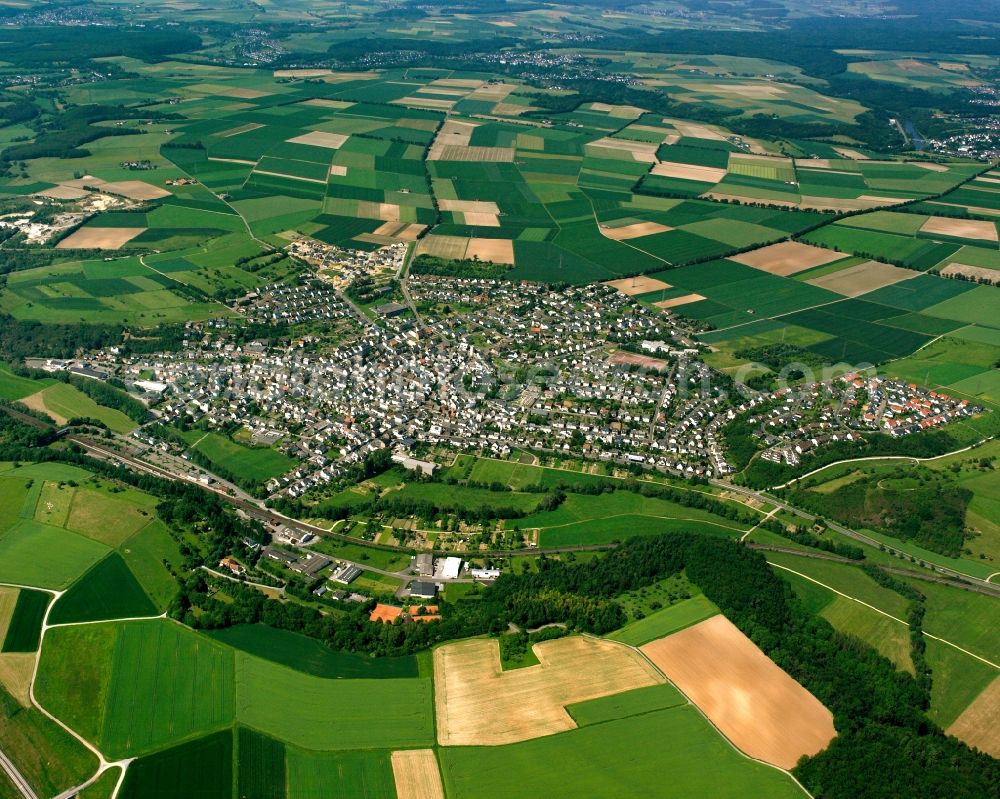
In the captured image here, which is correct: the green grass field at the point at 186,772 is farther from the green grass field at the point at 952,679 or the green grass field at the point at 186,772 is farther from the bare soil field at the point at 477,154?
the bare soil field at the point at 477,154

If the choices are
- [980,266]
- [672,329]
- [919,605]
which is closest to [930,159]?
[980,266]

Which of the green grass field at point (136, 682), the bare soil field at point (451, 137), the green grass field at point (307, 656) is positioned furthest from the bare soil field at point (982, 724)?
the bare soil field at point (451, 137)

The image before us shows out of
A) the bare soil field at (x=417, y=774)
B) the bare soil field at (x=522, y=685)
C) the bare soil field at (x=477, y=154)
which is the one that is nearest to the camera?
the bare soil field at (x=417, y=774)

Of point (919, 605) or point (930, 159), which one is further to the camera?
point (930, 159)

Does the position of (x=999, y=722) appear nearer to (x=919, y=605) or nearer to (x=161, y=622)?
(x=919, y=605)

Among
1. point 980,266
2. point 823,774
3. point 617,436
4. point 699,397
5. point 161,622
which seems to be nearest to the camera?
point 823,774

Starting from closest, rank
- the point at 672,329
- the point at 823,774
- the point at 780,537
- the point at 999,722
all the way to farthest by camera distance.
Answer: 1. the point at 823,774
2. the point at 999,722
3. the point at 780,537
4. the point at 672,329

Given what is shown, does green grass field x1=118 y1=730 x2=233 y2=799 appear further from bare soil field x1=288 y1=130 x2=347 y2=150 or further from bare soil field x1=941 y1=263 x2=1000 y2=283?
bare soil field x1=288 y1=130 x2=347 y2=150
